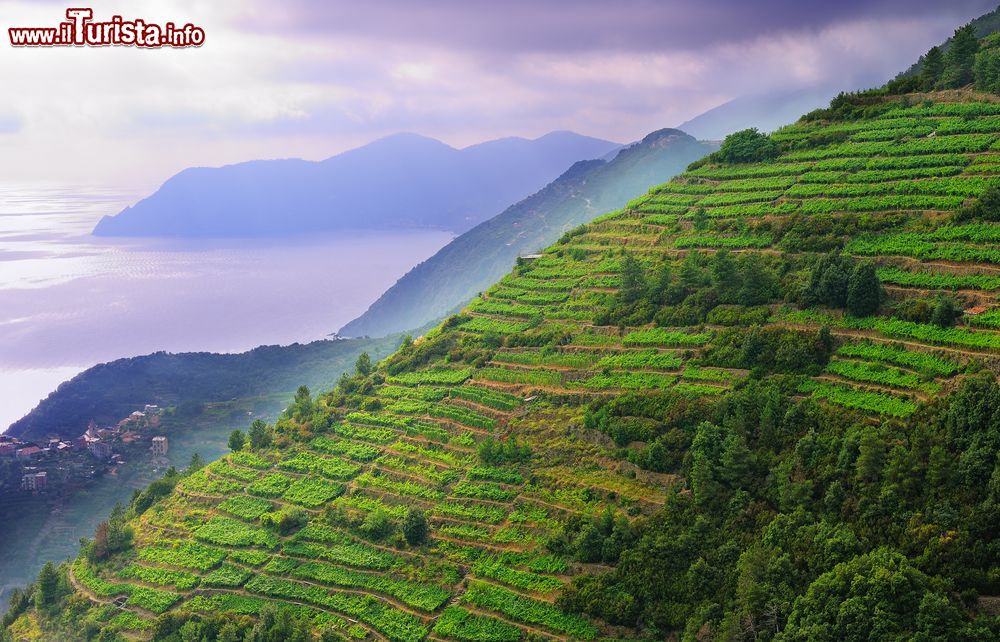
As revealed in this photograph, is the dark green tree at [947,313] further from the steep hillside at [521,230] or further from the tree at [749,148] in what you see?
the steep hillside at [521,230]

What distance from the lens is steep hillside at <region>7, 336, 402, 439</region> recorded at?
73.9 m

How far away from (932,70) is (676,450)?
101ft

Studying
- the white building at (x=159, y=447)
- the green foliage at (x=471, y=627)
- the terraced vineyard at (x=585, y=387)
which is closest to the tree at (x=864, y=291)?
the terraced vineyard at (x=585, y=387)

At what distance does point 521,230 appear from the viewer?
12131cm

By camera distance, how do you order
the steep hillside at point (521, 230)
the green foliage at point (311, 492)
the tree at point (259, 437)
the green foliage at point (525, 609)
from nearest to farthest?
the green foliage at point (525, 609) → the green foliage at point (311, 492) → the tree at point (259, 437) → the steep hillside at point (521, 230)

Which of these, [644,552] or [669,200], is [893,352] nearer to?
[644,552]

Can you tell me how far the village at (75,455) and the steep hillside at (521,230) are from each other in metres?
44.8

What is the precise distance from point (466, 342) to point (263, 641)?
18736 mm

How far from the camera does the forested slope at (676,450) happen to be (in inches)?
870

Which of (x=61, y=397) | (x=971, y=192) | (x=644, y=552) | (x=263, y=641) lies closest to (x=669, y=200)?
(x=971, y=192)

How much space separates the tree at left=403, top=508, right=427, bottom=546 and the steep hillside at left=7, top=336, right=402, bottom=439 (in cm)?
4602

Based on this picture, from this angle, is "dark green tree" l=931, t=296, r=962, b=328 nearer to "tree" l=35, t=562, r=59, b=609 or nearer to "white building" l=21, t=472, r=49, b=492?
"tree" l=35, t=562, r=59, b=609

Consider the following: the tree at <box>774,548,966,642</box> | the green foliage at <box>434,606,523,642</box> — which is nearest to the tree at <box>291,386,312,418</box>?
the green foliage at <box>434,606,523,642</box>

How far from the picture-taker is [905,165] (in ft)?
127
